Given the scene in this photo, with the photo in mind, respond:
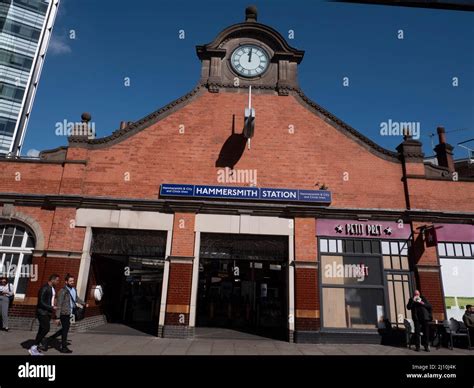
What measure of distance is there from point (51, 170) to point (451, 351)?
15.2 m

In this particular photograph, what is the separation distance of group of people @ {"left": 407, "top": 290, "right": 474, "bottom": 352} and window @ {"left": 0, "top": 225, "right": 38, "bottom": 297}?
12894 millimetres

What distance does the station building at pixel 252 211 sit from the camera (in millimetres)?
11188

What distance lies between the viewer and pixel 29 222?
11.7m

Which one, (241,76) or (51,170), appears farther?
(241,76)

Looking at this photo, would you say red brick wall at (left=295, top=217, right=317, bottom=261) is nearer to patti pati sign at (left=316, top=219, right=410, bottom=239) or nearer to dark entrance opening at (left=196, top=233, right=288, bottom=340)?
patti pati sign at (left=316, top=219, right=410, bottom=239)

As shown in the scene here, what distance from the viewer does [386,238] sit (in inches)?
463

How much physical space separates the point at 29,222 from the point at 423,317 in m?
13.8

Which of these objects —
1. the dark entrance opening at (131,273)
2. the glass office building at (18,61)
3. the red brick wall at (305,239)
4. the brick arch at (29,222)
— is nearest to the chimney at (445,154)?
the red brick wall at (305,239)

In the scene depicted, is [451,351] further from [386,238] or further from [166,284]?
[166,284]

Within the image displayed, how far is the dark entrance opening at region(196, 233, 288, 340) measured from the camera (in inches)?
513

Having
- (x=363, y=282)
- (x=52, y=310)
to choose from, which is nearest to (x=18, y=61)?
(x=52, y=310)

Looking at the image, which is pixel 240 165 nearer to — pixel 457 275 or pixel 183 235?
pixel 183 235
